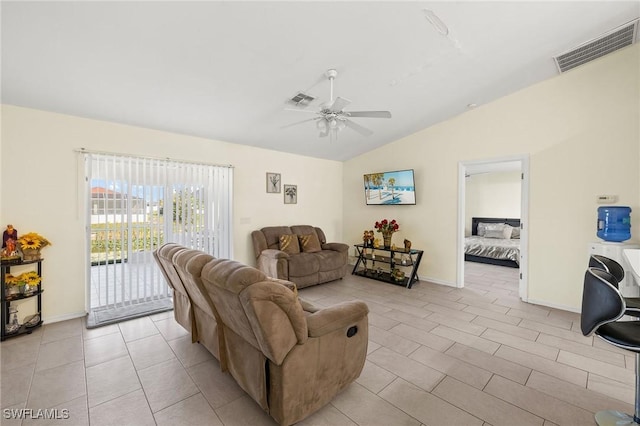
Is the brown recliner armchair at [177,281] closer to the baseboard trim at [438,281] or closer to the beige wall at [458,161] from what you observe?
the beige wall at [458,161]

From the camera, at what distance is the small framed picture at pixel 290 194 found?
5755mm

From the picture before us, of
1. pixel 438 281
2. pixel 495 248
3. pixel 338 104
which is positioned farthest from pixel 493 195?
pixel 338 104

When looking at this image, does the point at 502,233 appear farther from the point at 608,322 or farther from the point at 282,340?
the point at 282,340

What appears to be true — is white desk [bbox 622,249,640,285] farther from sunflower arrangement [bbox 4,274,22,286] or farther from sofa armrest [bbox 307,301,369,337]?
sunflower arrangement [bbox 4,274,22,286]

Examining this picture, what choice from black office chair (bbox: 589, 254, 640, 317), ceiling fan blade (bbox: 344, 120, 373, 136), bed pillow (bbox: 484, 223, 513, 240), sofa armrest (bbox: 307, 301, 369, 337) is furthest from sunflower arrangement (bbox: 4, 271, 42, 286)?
bed pillow (bbox: 484, 223, 513, 240)

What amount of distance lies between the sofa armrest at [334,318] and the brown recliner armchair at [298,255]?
104 inches

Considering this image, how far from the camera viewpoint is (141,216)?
12.6 ft

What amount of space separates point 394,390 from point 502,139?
13.3 feet

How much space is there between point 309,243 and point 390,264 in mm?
1696

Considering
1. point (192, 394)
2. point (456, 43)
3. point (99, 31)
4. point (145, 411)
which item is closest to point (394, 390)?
point (192, 394)

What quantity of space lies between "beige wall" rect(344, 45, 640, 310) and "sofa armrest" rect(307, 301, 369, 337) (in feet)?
11.5

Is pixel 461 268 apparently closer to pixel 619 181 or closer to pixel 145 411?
pixel 619 181

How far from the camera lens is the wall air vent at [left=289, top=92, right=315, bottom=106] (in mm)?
3408

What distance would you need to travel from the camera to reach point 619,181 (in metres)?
3.35
